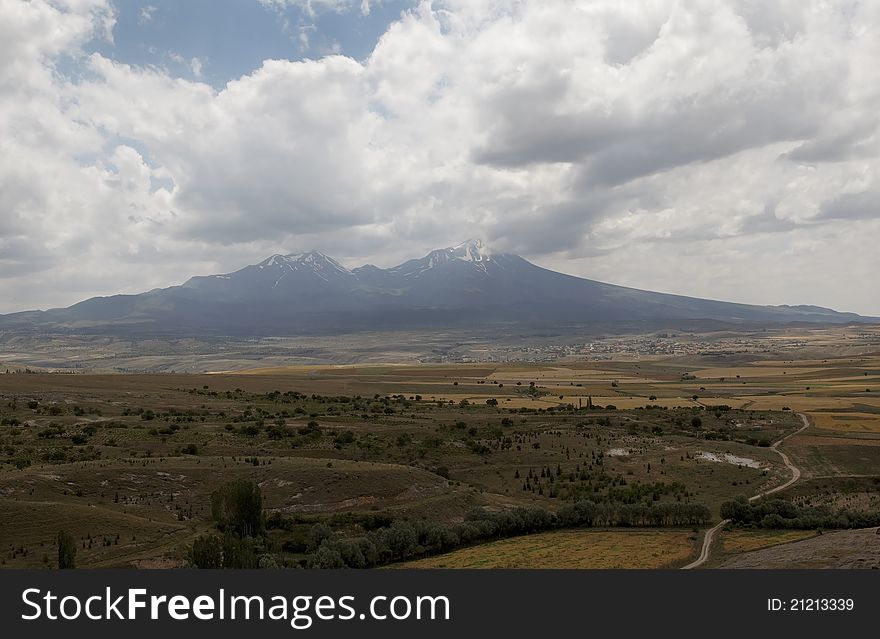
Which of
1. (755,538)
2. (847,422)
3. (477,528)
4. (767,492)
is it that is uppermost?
(477,528)

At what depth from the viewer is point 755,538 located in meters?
39.5

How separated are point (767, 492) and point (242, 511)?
140 feet

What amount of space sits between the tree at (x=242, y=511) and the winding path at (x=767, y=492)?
81.6 ft

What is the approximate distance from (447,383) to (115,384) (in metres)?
73.1

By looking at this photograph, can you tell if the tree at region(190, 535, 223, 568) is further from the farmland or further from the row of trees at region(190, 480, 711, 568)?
the farmland

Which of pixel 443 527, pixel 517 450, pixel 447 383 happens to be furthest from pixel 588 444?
pixel 447 383

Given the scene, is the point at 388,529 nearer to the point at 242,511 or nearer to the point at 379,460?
the point at 242,511

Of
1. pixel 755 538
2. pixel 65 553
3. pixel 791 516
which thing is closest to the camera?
pixel 65 553

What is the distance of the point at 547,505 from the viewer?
51125 millimetres

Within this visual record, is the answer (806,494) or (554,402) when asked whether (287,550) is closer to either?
(806,494)

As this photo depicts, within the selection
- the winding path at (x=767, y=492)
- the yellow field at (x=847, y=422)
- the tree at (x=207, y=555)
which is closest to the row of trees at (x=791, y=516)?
the winding path at (x=767, y=492)

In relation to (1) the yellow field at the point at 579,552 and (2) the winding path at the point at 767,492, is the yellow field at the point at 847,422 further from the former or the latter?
(1) the yellow field at the point at 579,552

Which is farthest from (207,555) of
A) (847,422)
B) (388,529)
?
(847,422)

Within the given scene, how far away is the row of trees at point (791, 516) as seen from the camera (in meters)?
41.3
